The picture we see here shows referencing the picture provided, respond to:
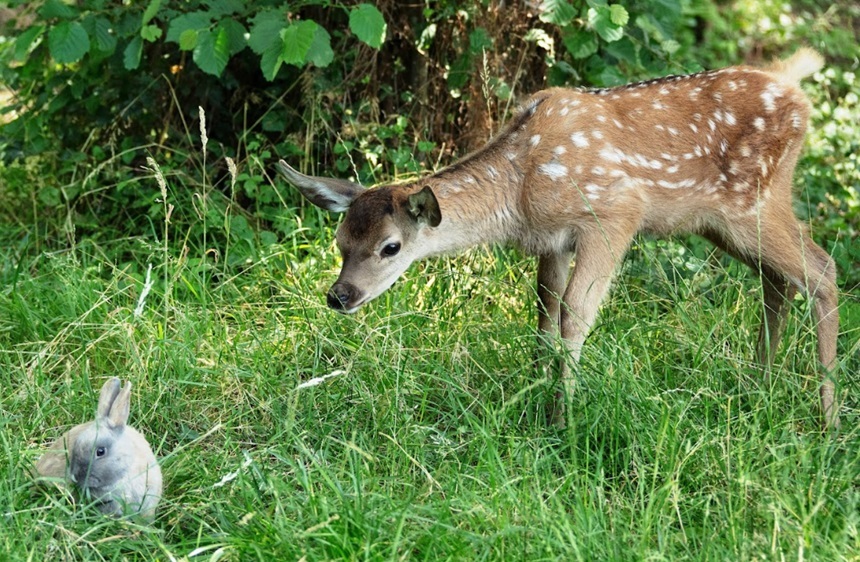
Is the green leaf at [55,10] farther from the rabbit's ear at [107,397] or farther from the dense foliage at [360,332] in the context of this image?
the rabbit's ear at [107,397]

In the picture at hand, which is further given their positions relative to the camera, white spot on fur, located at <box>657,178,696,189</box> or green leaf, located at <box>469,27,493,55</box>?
green leaf, located at <box>469,27,493,55</box>

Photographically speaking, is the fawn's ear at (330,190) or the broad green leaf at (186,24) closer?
the fawn's ear at (330,190)

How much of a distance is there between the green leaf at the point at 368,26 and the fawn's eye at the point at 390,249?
3.62 feet

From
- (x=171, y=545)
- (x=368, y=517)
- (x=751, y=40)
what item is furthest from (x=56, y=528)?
(x=751, y=40)

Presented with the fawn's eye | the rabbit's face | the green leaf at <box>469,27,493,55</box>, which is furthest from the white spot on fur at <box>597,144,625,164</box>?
the rabbit's face

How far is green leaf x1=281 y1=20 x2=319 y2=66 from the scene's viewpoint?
206 inches

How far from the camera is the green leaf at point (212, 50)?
18.1 feet

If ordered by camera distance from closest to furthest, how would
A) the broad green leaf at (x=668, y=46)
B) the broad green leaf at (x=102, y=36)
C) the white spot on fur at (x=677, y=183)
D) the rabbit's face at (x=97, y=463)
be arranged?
the rabbit's face at (x=97, y=463) → the white spot on fur at (x=677, y=183) → the broad green leaf at (x=102, y=36) → the broad green leaf at (x=668, y=46)

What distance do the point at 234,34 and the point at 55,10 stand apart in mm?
889

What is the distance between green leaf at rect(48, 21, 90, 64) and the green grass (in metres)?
1.00

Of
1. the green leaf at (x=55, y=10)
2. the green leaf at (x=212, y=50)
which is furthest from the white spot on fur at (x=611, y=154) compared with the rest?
the green leaf at (x=55, y=10)

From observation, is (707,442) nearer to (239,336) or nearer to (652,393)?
(652,393)

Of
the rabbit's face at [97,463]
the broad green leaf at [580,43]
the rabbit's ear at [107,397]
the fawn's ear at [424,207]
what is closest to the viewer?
the rabbit's face at [97,463]

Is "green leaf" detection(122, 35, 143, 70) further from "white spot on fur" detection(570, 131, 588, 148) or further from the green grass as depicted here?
"white spot on fur" detection(570, 131, 588, 148)
